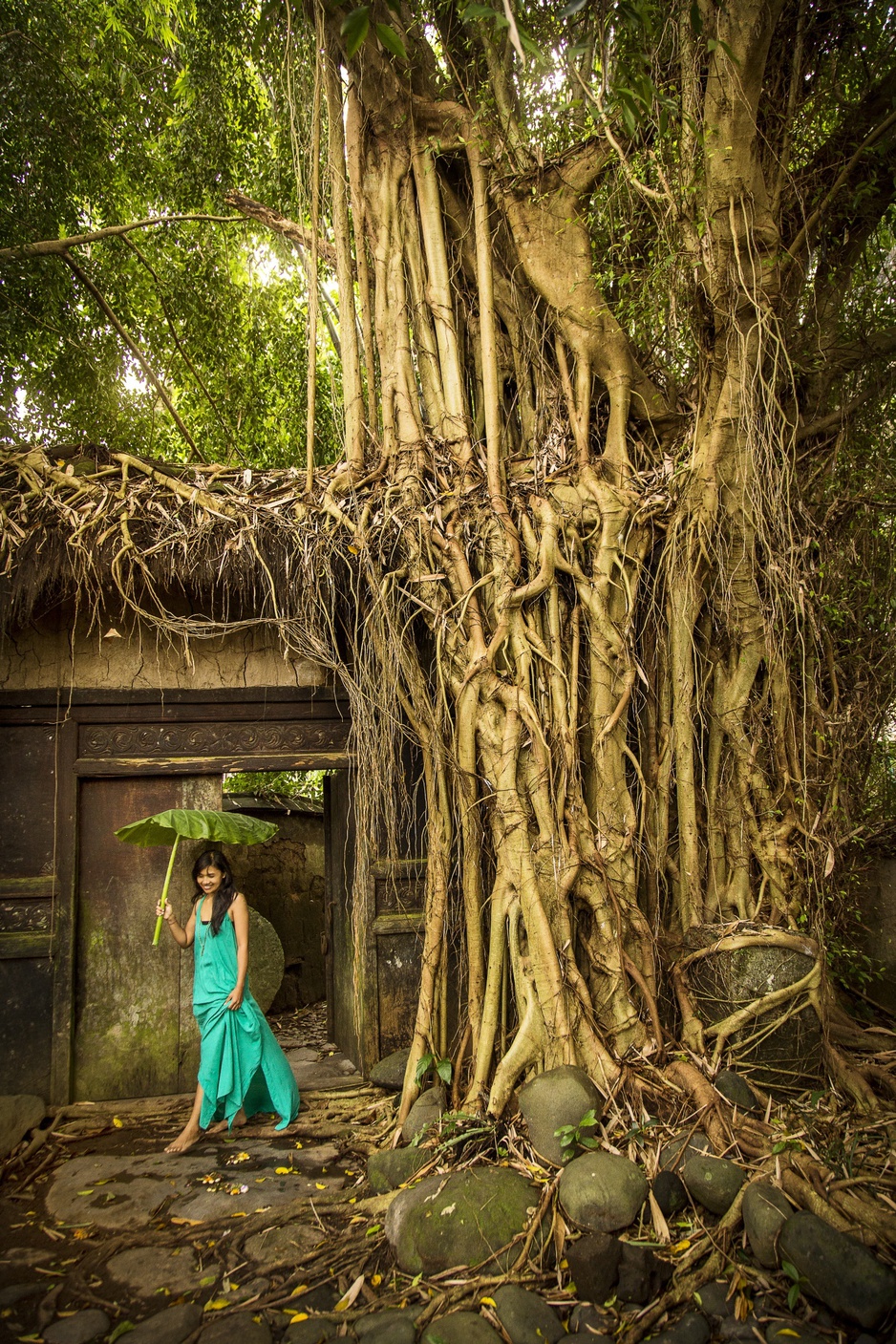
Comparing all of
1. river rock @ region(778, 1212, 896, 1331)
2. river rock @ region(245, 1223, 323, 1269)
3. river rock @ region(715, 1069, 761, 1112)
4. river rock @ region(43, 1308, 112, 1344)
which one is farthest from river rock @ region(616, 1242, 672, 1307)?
river rock @ region(43, 1308, 112, 1344)

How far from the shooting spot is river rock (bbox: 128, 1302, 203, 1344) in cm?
244

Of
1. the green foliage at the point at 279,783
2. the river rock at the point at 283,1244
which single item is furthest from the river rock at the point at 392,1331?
the green foliage at the point at 279,783

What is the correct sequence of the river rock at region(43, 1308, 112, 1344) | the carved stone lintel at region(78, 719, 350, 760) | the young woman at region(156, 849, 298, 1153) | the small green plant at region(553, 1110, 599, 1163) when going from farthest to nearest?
the carved stone lintel at region(78, 719, 350, 760)
the young woman at region(156, 849, 298, 1153)
the small green plant at region(553, 1110, 599, 1163)
the river rock at region(43, 1308, 112, 1344)

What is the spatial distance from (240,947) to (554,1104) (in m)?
1.68

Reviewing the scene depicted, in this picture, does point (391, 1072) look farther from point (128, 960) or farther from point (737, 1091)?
point (737, 1091)

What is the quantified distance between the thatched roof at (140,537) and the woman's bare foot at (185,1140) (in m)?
2.36

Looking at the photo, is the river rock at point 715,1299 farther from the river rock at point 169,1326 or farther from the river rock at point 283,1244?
the river rock at point 169,1326

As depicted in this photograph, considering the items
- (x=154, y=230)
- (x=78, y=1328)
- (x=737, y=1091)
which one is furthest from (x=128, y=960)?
(x=154, y=230)

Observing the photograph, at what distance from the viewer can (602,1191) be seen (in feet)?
9.14

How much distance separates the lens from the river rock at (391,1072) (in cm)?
429

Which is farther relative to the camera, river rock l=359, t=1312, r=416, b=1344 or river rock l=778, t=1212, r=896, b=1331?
river rock l=359, t=1312, r=416, b=1344

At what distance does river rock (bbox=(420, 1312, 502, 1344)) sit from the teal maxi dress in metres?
1.78

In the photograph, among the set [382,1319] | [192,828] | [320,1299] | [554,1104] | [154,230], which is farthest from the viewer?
[154,230]

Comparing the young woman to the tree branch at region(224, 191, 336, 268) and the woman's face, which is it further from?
the tree branch at region(224, 191, 336, 268)
